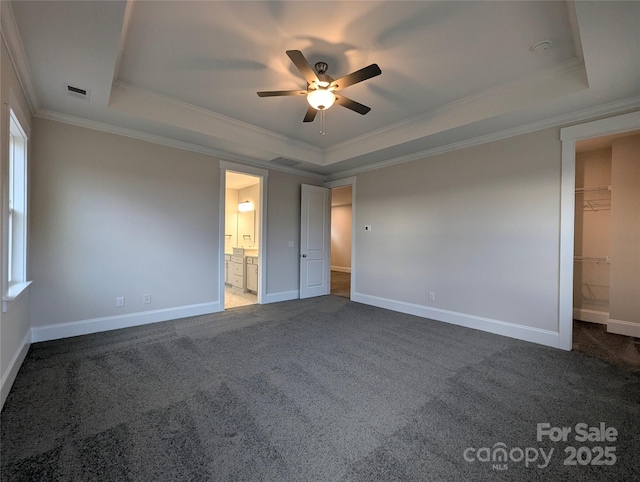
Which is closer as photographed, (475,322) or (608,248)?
(475,322)

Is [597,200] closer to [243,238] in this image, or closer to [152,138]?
[152,138]

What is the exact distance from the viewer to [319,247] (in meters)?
5.74

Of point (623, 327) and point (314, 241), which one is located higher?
point (314, 241)

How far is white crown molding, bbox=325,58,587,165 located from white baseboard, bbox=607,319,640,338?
3106 millimetres

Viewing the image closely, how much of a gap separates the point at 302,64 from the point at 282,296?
4.03m

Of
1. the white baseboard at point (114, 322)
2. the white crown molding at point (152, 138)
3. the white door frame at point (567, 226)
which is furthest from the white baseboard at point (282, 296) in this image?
the white door frame at point (567, 226)

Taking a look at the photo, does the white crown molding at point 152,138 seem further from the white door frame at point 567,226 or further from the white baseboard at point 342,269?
the white baseboard at point 342,269

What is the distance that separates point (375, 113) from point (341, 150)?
127 centimetres

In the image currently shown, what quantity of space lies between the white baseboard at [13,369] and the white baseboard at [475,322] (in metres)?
4.45

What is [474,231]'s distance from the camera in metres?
3.73

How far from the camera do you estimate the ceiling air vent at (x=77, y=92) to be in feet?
8.44

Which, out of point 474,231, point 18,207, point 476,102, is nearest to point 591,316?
point 474,231

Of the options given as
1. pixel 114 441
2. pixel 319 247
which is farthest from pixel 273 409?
pixel 319 247

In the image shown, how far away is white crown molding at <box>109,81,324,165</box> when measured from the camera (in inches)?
117
